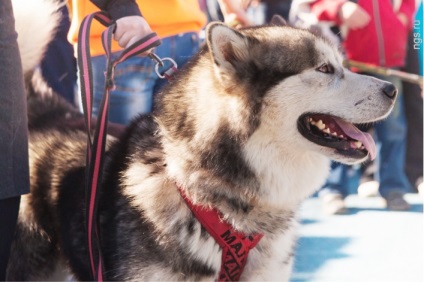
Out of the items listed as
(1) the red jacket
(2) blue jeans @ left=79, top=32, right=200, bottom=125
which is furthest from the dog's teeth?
(1) the red jacket

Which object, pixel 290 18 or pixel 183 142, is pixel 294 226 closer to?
pixel 183 142

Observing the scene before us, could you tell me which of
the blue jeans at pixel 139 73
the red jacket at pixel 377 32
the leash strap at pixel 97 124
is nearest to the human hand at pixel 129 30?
the leash strap at pixel 97 124

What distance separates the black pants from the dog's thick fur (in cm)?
28

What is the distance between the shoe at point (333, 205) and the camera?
4.76 m

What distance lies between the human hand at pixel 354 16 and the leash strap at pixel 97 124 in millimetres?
2521

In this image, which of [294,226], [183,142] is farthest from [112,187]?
[294,226]

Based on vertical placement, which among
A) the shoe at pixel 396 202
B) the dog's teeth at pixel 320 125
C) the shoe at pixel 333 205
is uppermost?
the dog's teeth at pixel 320 125

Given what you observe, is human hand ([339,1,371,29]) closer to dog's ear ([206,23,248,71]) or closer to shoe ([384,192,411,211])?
shoe ([384,192,411,211])

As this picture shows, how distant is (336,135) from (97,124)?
0.78 metres

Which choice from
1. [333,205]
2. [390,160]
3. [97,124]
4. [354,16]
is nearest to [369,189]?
[390,160]

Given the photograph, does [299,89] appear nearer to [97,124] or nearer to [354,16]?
[97,124]

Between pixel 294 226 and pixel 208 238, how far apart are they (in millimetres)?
329

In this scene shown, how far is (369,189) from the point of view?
5176 millimetres

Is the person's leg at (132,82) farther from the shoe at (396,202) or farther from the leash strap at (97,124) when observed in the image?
the shoe at (396,202)
